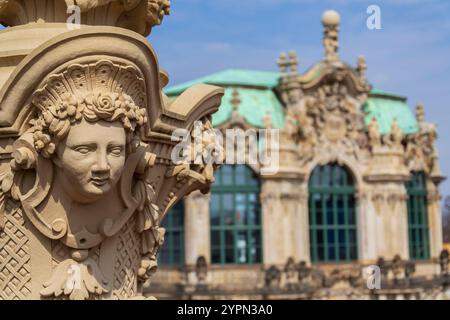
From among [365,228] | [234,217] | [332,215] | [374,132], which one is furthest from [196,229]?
[374,132]

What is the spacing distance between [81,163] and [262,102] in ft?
107

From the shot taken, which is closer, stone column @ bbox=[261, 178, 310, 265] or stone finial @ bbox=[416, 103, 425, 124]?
stone column @ bbox=[261, 178, 310, 265]

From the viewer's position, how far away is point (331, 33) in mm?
38156

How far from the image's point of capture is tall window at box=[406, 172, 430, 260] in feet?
133

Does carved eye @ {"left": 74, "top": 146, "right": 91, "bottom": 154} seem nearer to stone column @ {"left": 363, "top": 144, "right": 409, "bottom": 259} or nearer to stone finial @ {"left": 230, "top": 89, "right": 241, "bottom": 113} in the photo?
stone finial @ {"left": 230, "top": 89, "right": 241, "bottom": 113}

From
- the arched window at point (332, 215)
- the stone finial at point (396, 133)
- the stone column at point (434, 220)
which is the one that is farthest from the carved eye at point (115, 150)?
the stone column at point (434, 220)

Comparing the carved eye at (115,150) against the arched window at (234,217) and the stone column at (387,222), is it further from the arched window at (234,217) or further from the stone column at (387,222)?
the stone column at (387,222)

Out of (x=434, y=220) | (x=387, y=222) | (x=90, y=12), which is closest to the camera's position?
(x=90, y=12)

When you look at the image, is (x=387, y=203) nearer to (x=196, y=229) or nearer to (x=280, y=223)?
(x=280, y=223)

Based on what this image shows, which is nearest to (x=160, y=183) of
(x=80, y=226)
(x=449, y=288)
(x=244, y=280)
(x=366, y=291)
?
(x=80, y=226)

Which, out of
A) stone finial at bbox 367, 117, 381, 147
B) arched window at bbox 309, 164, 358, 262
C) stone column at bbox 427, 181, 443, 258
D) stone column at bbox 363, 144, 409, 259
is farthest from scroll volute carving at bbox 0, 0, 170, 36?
stone column at bbox 427, 181, 443, 258

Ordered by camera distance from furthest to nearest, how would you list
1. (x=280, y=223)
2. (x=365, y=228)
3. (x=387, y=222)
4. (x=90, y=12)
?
1. (x=387, y=222)
2. (x=365, y=228)
3. (x=280, y=223)
4. (x=90, y=12)

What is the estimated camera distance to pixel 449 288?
3984 cm

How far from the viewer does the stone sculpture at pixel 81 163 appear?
488 cm
